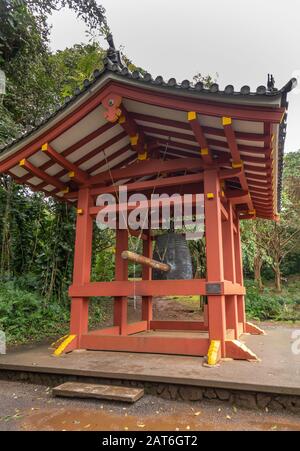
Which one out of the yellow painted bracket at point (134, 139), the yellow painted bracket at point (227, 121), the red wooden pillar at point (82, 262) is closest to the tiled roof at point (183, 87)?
the yellow painted bracket at point (227, 121)

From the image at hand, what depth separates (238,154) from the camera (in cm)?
395

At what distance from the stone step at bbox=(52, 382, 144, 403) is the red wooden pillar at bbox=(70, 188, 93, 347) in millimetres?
1361

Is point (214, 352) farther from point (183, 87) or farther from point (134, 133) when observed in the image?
point (134, 133)

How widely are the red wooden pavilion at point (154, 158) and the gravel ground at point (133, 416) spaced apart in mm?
957

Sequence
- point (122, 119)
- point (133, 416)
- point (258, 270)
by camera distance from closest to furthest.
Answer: point (133, 416), point (122, 119), point (258, 270)

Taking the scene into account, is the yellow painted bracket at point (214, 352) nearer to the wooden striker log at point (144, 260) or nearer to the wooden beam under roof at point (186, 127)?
the wooden striker log at point (144, 260)

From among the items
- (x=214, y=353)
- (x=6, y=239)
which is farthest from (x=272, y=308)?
(x=6, y=239)

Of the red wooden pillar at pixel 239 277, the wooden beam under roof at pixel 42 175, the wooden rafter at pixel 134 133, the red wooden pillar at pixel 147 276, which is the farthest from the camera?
the red wooden pillar at pixel 239 277

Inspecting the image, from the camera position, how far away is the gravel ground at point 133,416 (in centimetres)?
245

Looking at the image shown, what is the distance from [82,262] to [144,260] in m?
1.13

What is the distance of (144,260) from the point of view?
4242mm

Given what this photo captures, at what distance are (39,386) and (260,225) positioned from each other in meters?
12.1

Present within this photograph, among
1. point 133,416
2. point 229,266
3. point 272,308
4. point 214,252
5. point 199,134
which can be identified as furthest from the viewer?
point 272,308

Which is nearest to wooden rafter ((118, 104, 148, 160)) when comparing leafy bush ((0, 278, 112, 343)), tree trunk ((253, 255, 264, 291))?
leafy bush ((0, 278, 112, 343))
